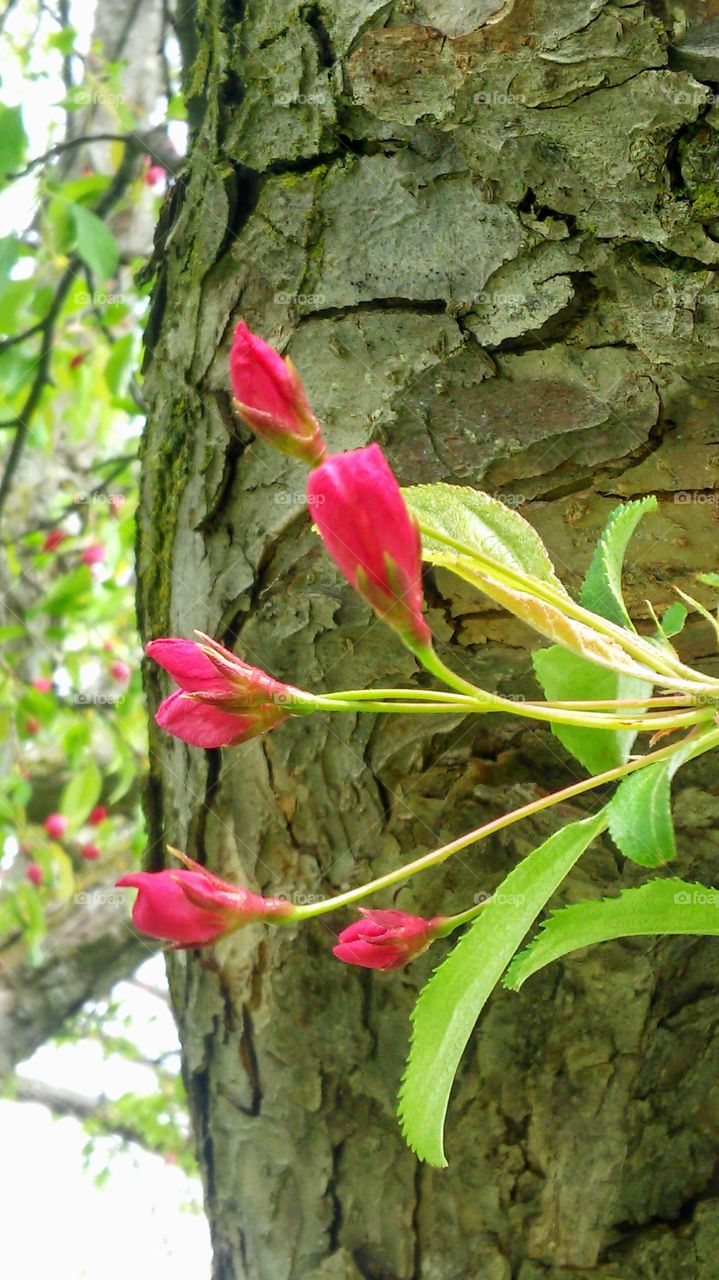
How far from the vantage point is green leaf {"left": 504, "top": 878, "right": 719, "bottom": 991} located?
0.58 meters

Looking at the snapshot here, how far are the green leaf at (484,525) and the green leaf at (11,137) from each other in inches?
58.7

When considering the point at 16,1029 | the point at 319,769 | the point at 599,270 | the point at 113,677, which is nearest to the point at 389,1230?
the point at 319,769

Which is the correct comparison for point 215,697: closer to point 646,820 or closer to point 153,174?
point 646,820

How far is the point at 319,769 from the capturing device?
0.83m

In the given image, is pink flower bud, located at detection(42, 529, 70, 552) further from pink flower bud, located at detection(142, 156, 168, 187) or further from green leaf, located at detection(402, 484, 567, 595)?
green leaf, located at detection(402, 484, 567, 595)

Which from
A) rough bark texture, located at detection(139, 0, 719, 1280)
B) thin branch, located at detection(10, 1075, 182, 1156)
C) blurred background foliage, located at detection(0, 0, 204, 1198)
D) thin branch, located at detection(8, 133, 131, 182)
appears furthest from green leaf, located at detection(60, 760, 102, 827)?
rough bark texture, located at detection(139, 0, 719, 1280)

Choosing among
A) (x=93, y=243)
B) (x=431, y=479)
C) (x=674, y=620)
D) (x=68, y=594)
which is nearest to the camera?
(x=674, y=620)

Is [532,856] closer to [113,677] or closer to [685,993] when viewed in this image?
[685,993]

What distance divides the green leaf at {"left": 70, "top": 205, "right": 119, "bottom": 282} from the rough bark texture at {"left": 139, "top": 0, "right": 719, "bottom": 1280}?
105 cm

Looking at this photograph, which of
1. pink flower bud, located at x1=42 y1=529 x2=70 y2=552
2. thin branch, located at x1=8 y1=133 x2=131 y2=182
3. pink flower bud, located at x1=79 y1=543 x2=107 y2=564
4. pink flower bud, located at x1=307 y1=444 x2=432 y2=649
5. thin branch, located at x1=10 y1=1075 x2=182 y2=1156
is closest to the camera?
pink flower bud, located at x1=307 y1=444 x2=432 y2=649

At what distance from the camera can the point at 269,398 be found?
0.50 m

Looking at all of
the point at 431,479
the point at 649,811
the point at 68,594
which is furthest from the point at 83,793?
the point at 649,811

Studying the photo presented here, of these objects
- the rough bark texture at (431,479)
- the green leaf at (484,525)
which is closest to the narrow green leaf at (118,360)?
the rough bark texture at (431,479)

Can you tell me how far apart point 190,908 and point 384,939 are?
0.37 ft
